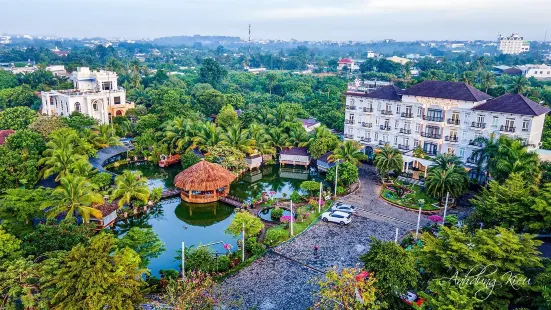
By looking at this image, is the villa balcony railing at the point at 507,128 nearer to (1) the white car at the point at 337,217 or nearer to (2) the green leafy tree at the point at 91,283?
(1) the white car at the point at 337,217

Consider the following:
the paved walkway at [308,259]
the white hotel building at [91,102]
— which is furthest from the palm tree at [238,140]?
the white hotel building at [91,102]

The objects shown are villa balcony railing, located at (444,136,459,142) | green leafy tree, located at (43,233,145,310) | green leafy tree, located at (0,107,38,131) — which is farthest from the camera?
green leafy tree, located at (0,107,38,131)

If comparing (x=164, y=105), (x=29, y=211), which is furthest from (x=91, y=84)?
(x=29, y=211)

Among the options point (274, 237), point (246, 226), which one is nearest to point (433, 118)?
point (274, 237)

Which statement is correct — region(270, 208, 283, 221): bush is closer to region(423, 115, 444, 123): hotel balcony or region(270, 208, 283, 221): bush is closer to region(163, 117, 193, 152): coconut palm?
region(163, 117, 193, 152): coconut palm

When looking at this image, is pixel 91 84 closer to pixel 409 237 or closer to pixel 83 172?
pixel 83 172

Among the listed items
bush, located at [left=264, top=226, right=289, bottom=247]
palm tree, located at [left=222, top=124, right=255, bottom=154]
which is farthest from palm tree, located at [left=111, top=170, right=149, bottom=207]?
palm tree, located at [left=222, top=124, right=255, bottom=154]

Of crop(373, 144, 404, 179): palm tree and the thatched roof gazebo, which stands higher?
crop(373, 144, 404, 179): palm tree

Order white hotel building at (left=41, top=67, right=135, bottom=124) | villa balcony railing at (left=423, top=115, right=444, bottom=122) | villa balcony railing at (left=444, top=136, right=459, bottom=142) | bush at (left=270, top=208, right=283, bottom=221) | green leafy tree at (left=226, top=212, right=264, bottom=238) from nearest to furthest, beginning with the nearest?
green leafy tree at (left=226, top=212, right=264, bottom=238) → bush at (left=270, top=208, right=283, bottom=221) → villa balcony railing at (left=444, top=136, right=459, bottom=142) → villa balcony railing at (left=423, top=115, right=444, bottom=122) → white hotel building at (left=41, top=67, right=135, bottom=124)
